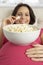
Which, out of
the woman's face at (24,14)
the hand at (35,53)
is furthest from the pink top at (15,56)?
the woman's face at (24,14)

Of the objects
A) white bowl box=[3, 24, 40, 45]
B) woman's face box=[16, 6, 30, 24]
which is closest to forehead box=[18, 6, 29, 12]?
woman's face box=[16, 6, 30, 24]

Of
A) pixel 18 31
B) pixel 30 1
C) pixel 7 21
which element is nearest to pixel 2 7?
pixel 30 1

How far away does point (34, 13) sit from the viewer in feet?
7.37

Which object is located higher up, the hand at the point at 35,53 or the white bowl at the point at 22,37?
the white bowl at the point at 22,37

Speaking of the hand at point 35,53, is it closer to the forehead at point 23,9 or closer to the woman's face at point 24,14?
the woman's face at point 24,14

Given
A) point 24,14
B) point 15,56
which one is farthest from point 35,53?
point 24,14

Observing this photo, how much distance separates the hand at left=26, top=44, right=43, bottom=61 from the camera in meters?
0.99

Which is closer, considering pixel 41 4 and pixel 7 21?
pixel 7 21

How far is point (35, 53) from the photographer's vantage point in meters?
1.02

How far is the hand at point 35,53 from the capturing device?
0.99 meters

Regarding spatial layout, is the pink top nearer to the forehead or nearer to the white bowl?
the white bowl

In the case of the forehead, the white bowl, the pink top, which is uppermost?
the forehead

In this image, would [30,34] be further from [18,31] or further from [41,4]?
[41,4]

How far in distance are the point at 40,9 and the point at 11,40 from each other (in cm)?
121
